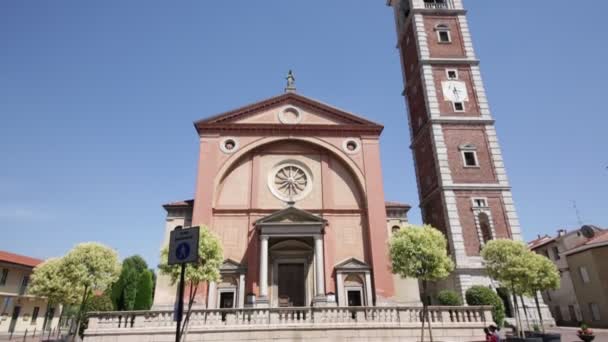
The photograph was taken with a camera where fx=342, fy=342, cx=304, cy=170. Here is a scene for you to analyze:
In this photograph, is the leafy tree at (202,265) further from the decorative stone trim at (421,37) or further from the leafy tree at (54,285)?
the decorative stone trim at (421,37)

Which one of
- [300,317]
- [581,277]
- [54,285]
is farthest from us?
[581,277]

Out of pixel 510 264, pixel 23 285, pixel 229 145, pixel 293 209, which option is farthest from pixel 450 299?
pixel 23 285

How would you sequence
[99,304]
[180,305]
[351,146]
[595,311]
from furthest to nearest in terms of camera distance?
[595,311] → [351,146] → [99,304] → [180,305]

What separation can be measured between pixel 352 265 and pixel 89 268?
1458 cm

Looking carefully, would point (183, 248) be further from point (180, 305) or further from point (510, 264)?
point (510, 264)

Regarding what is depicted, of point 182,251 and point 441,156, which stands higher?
point 441,156

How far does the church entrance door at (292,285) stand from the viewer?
20359mm

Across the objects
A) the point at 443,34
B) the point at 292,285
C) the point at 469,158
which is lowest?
the point at 292,285

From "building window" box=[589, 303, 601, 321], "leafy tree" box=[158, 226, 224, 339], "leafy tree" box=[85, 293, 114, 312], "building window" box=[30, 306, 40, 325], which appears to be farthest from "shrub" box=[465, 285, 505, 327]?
"building window" box=[30, 306, 40, 325]

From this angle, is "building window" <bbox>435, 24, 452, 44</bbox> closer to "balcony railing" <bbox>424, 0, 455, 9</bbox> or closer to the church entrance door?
"balcony railing" <bbox>424, 0, 455, 9</bbox>

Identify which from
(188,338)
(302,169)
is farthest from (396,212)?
(188,338)

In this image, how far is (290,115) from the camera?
82.2 feet

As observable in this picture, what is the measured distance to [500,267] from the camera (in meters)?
16.5

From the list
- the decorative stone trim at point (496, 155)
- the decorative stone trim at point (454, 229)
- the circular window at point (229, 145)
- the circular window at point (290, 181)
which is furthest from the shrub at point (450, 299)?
the circular window at point (229, 145)
